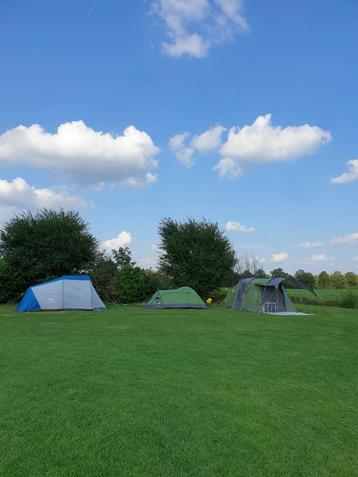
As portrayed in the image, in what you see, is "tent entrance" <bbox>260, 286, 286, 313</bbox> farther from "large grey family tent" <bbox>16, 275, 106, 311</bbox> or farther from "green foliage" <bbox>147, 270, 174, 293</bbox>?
"green foliage" <bbox>147, 270, 174, 293</bbox>

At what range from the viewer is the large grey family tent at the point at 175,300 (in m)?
17.4

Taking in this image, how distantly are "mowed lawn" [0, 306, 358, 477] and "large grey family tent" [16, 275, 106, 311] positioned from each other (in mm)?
8673

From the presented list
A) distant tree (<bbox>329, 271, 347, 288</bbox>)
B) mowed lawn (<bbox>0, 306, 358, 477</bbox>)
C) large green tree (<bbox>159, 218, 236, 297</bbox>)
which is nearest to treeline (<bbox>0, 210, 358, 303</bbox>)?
large green tree (<bbox>159, 218, 236, 297</bbox>)

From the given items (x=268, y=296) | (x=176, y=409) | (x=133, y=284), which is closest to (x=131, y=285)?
(x=133, y=284)

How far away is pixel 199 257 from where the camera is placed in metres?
21.7

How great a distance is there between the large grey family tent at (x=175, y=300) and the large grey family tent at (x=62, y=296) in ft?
8.08

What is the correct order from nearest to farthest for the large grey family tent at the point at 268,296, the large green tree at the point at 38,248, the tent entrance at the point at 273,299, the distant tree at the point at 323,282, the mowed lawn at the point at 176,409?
the mowed lawn at the point at 176,409
the large grey family tent at the point at 268,296
the tent entrance at the point at 273,299
the large green tree at the point at 38,248
the distant tree at the point at 323,282

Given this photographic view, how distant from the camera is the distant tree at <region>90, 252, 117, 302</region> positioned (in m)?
21.3

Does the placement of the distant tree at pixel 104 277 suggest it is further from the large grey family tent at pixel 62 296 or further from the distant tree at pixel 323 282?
the distant tree at pixel 323 282

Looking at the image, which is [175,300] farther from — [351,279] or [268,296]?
[351,279]

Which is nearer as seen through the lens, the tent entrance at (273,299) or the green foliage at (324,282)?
the tent entrance at (273,299)

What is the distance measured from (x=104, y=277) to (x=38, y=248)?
3819 millimetres

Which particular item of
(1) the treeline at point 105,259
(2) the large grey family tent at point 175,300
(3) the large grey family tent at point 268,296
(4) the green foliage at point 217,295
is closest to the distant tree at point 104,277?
(1) the treeline at point 105,259

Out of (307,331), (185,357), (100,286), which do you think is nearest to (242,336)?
(307,331)
